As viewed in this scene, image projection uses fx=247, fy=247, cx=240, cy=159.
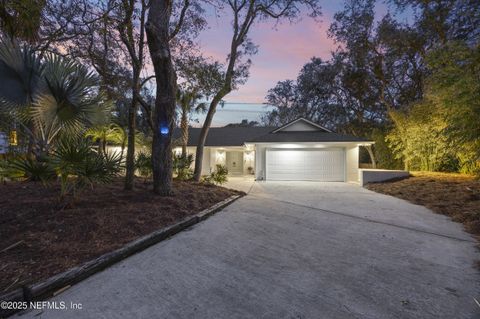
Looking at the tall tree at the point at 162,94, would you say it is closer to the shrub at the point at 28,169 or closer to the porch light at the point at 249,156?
the shrub at the point at 28,169

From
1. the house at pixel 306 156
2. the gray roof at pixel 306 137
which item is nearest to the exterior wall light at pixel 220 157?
the house at pixel 306 156

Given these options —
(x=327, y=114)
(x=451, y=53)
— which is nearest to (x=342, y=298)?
(x=451, y=53)

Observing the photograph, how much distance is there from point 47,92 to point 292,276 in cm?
552

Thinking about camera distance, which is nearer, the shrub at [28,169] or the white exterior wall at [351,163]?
the shrub at [28,169]

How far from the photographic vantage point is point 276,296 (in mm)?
2365

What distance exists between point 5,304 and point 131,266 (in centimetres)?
112

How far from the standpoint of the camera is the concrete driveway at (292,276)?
2162 millimetres

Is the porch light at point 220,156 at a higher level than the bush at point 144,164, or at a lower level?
higher

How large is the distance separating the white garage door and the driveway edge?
11.2m

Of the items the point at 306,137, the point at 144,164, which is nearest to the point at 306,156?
the point at 306,137

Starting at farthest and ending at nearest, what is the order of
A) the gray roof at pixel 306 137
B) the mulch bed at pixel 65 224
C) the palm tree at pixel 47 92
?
1. the gray roof at pixel 306 137
2. the palm tree at pixel 47 92
3. the mulch bed at pixel 65 224

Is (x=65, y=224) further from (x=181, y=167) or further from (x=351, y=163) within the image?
(x=351, y=163)

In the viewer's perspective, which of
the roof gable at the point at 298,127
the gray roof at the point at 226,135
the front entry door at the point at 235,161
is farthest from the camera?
the front entry door at the point at 235,161

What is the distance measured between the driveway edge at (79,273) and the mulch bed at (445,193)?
18.1ft
